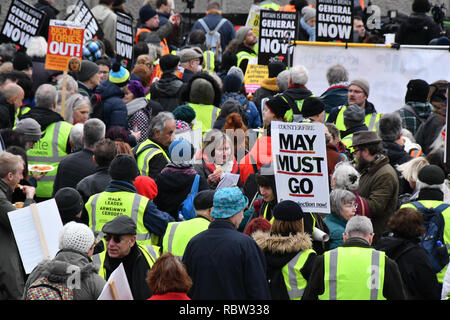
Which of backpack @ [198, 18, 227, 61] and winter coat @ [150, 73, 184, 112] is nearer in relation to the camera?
winter coat @ [150, 73, 184, 112]

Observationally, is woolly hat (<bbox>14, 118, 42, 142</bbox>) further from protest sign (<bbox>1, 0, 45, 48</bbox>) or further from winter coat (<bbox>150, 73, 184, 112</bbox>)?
protest sign (<bbox>1, 0, 45, 48</bbox>)

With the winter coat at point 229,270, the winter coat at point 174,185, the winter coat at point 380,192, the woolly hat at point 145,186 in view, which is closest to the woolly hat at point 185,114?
the winter coat at point 174,185

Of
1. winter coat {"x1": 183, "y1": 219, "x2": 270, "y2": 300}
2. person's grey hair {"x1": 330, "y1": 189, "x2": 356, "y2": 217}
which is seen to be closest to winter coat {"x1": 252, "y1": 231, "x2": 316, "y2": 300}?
winter coat {"x1": 183, "y1": 219, "x2": 270, "y2": 300}

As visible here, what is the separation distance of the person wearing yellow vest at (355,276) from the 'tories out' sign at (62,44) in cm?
597

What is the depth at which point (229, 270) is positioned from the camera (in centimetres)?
660

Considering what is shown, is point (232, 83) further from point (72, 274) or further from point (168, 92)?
point (72, 274)

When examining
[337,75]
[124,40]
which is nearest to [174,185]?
[337,75]

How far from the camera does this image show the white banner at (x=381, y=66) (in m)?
14.2

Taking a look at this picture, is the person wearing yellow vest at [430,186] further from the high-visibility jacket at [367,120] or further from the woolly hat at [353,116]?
the high-visibility jacket at [367,120]

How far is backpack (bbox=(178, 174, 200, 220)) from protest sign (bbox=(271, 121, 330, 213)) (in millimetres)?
888

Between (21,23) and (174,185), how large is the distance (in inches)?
277

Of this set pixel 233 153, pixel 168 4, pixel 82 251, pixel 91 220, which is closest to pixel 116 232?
pixel 82 251

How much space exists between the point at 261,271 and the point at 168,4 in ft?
42.5

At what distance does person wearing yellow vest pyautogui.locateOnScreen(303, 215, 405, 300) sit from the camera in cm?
683
